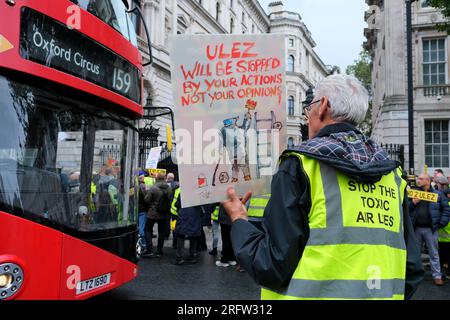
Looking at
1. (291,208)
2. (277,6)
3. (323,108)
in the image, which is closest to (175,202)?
(323,108)

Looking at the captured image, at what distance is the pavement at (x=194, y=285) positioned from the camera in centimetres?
671

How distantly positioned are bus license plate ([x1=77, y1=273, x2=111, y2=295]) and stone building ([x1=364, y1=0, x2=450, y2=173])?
1825 cm

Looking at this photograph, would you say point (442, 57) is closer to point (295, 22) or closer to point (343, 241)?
point (343, 241)

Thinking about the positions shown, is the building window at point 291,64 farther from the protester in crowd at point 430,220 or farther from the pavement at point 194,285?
the protester in crowd at point 430,220

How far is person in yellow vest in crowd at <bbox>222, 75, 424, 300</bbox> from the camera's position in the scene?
169 centimetres

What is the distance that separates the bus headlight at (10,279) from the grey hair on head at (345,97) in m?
2.97

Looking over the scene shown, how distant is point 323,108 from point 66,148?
326 cm

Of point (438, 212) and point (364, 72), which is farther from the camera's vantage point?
point (364, 72)

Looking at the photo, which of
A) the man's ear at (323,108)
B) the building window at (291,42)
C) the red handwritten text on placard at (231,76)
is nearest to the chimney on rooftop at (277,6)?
the building window at (291,42)

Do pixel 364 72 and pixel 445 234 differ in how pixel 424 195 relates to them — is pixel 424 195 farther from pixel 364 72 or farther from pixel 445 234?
pixel 364 72

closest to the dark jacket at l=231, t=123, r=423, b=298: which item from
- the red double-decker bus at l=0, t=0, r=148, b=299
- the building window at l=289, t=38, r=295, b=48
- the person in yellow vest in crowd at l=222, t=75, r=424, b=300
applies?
the person in yellow vest in crowd at l=222, t=75, r=424, b=300

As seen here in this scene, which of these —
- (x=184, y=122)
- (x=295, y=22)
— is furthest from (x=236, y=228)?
(x=295, y=22)

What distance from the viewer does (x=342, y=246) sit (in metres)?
1.71

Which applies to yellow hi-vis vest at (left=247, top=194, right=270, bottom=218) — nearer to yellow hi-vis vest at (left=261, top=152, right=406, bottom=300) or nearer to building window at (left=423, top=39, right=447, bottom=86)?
yellow hi-vis vest at (left=261, top=152, right=406, bottom=300)
